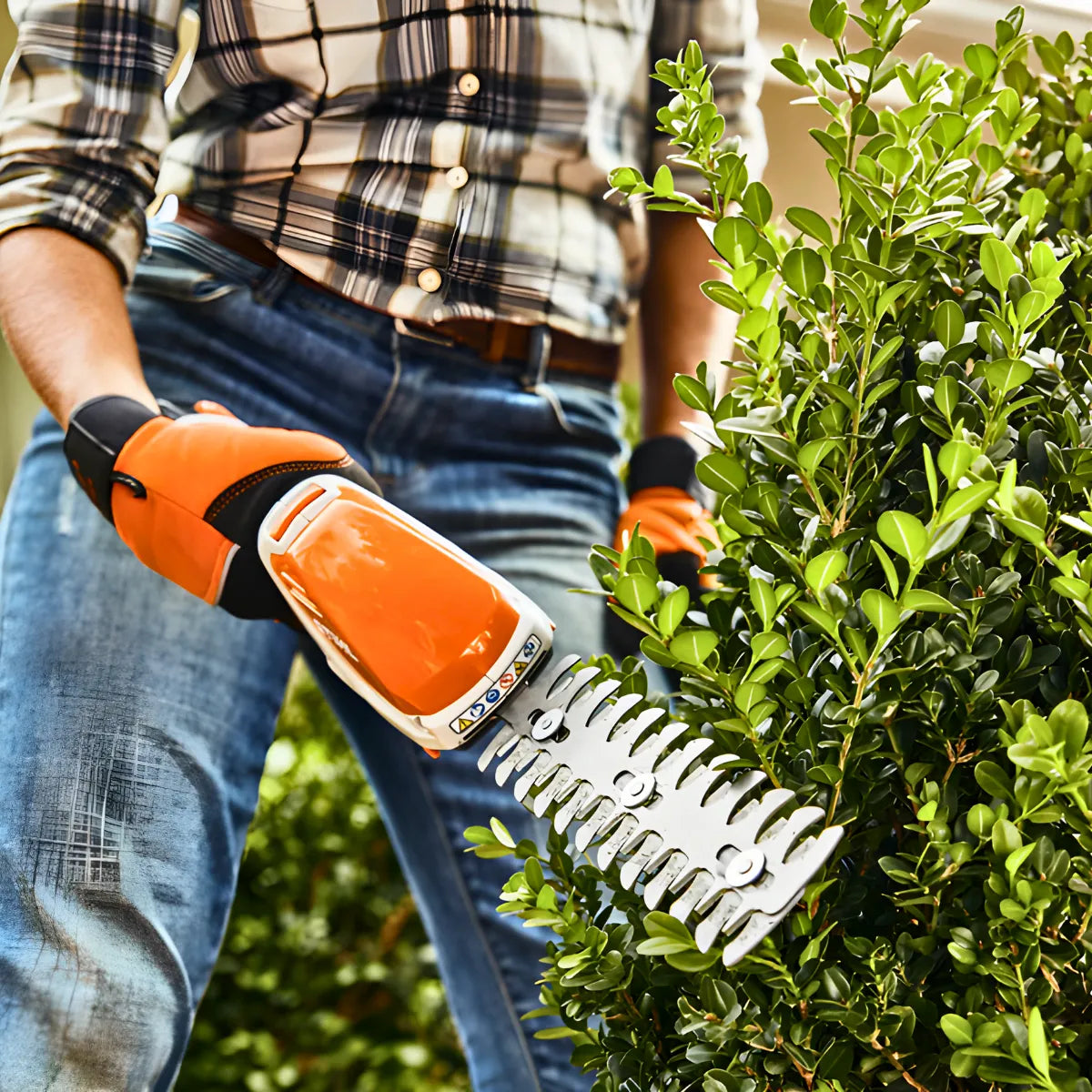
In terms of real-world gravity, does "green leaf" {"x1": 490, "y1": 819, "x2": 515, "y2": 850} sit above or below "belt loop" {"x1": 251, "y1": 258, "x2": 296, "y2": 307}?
below

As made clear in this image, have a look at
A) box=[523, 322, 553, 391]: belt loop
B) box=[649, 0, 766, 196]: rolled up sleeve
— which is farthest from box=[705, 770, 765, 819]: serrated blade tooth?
box=[649, 0, 766, 196]: rolled up sleeve

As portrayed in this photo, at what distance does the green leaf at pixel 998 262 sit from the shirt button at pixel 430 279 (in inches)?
19.1

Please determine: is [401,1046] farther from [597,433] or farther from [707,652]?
[707,652]

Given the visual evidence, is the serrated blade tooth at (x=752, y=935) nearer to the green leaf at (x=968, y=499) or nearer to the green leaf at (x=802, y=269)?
the green leaf at (x=968, y=499)

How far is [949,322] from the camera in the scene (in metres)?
0.51

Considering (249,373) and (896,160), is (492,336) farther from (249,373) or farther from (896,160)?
(896,160)

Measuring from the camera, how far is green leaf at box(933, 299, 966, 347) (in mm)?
507

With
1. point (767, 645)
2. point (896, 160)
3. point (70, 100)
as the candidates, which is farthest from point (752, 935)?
point (70, 100)

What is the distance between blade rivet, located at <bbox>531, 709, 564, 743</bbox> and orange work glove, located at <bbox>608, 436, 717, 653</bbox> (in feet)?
1.23

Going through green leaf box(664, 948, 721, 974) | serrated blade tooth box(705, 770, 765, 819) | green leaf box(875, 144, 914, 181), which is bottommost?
green leaf box(664, 948, 721, 974)

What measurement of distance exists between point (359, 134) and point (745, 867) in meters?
0.65

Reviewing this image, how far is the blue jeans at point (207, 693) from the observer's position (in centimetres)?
77

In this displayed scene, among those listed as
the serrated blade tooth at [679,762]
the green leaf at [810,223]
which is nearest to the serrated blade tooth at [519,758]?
the serrated blade tooth at [679,762]

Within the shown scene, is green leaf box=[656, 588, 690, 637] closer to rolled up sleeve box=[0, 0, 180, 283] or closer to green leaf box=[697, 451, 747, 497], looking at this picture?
green leaf box=[697, 451, 747, 497]
